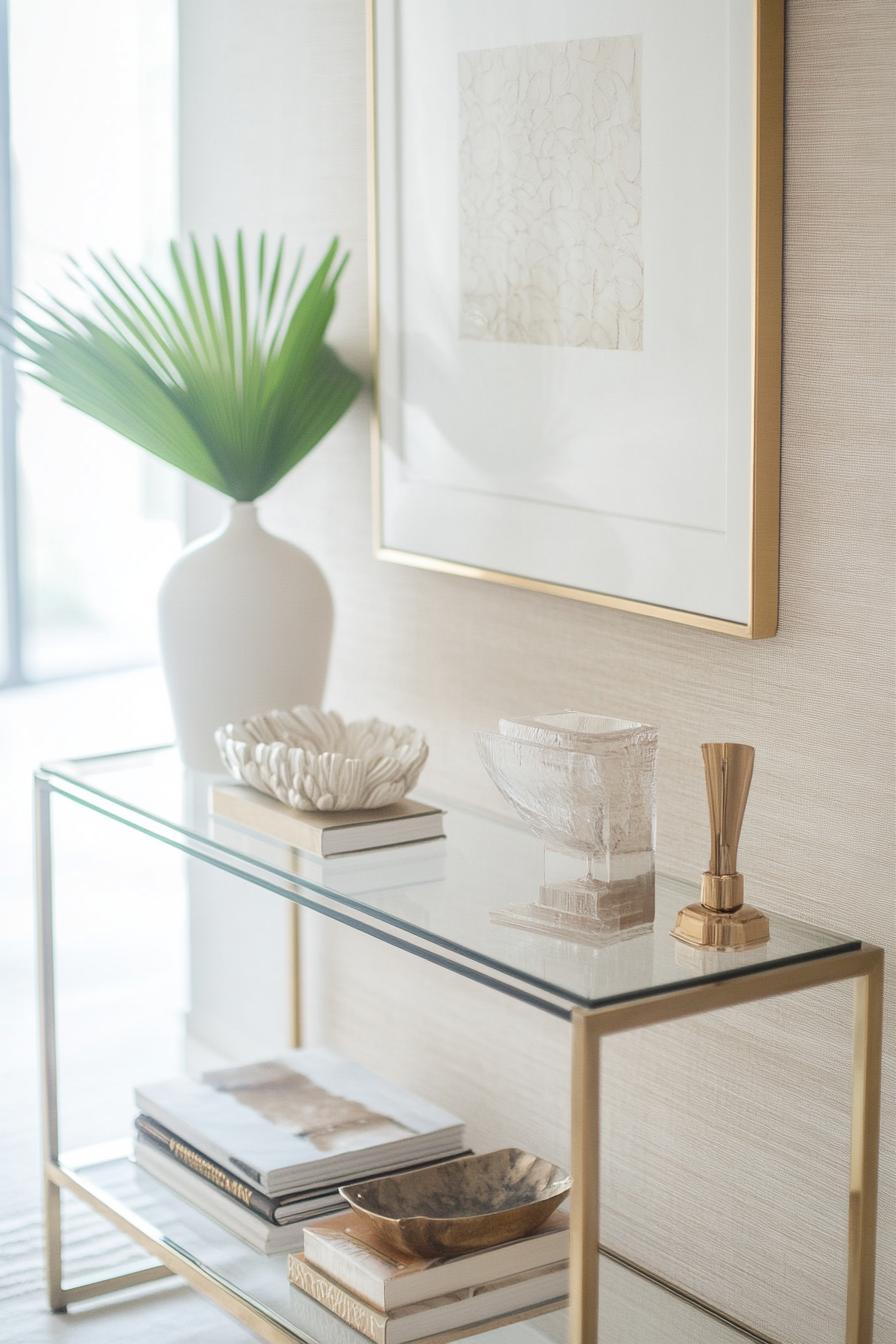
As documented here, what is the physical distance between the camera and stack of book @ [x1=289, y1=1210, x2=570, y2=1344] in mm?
1491

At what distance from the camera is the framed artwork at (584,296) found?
1.49 meters

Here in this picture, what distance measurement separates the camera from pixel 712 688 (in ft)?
5.36

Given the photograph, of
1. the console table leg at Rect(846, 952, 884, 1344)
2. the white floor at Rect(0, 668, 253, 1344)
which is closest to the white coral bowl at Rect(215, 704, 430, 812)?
the console table leg at Rect(846, 952, 884, 1344)

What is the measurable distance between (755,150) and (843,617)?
1.43ft

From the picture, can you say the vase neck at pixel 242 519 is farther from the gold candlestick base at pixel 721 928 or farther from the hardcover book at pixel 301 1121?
the gold candlestick base at pixel 721 928

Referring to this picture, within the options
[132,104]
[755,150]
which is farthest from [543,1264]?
[132,104]

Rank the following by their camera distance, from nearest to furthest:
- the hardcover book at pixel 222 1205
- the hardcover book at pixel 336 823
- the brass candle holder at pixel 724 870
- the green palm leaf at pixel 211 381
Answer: the brass candle holder at pixel 724 870
the hardcover book at pixel 336 823
the hardcover book at pixel 222 1205
the green palm leaf at pixel 211 381

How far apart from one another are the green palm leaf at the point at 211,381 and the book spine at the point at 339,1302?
3.13 ft

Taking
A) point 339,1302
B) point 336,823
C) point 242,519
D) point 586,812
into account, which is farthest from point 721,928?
point 242,519

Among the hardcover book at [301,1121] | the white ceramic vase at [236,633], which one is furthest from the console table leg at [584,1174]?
the white ceramic vase at [236,633]

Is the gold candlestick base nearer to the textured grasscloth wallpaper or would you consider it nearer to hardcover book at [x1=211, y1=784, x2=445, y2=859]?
the textured grasscloth wallpaper

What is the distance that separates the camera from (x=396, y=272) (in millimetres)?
2008

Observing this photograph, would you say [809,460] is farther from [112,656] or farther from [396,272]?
[112,656]

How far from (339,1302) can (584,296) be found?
3.51 ft
